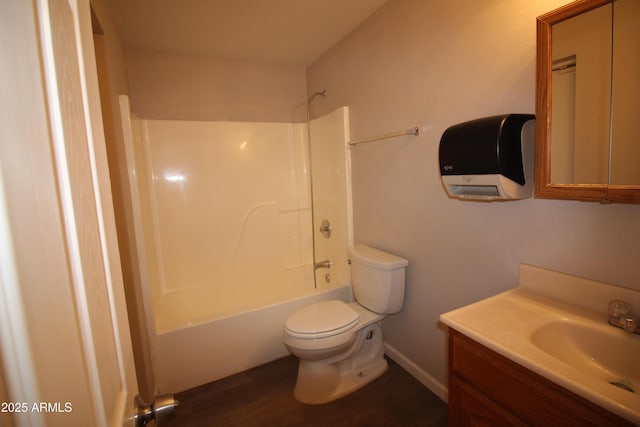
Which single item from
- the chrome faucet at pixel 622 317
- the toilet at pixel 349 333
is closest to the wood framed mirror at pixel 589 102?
the chrome faucet at pixel 622 317

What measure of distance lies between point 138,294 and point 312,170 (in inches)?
73.2

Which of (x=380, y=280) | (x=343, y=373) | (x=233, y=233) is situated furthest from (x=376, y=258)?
(x=233, y=233)

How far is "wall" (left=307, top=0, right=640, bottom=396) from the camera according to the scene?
113 cm

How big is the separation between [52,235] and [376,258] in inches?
70.7

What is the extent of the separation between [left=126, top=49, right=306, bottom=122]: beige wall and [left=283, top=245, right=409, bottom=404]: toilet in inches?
69.4

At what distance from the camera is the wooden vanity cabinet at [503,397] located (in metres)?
0.74

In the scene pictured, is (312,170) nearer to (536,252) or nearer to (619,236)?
(536,252)

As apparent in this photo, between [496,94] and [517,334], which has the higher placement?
[496,94]

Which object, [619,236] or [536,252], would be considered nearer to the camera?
[619,236]

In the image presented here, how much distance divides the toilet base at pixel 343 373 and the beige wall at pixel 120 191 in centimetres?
93

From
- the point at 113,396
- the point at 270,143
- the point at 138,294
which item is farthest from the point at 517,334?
the point at 270,143

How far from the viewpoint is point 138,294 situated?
175 centimetres

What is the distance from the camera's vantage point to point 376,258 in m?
1.97

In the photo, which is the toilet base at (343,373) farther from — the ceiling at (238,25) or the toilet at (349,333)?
the ceiling at (238,25)
